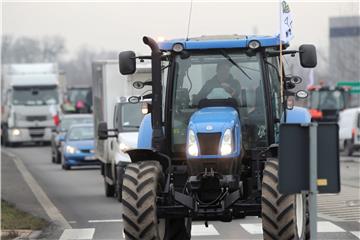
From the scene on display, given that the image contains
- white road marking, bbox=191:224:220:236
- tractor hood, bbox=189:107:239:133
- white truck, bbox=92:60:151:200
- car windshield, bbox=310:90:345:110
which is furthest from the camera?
car windshield, bbox=310:90:345:110

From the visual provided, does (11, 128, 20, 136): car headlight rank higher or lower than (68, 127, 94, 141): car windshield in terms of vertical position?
lower

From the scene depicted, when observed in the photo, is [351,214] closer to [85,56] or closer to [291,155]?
[291,155]

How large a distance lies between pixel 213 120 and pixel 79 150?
22.2 m

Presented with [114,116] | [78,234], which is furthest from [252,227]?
[114,116]

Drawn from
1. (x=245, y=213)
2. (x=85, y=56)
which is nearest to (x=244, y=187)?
(x=245, y=213)

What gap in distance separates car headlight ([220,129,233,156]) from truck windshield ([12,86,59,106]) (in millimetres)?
41038

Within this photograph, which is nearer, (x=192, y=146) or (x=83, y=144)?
(x=192, y=146)

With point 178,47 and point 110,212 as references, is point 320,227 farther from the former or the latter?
point 178,47

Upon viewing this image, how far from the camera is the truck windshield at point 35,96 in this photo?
52.1 m

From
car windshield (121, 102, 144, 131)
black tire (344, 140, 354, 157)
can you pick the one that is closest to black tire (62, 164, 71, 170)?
car windshield (121, 102, 144, 131)

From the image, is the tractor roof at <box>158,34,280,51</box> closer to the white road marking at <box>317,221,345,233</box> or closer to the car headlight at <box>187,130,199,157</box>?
the car headlight at <box>187,130,199,157</box>

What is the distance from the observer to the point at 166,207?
38.5ft

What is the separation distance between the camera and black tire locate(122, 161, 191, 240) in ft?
37.3

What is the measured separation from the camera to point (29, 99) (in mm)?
52594
